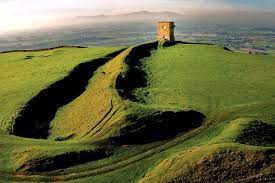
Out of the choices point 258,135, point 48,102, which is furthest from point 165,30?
point 258,135

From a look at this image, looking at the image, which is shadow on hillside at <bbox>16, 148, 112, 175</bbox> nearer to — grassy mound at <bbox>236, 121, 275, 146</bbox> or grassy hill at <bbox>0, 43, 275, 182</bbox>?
grassy hill at <bbox>0, 43, 275, 182</bbox>

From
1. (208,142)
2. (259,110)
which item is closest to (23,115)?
(208,142)

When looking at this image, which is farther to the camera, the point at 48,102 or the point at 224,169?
the point at 48,102

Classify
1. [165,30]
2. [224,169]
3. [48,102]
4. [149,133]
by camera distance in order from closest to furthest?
[224,169] < [149,133] < [48,102] < [165,30]

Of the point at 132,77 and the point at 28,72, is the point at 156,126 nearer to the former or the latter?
the point at 132,77

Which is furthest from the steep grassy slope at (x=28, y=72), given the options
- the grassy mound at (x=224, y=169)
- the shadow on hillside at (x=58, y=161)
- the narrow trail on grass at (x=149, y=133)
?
the grassy mound at (x=224, y=169)

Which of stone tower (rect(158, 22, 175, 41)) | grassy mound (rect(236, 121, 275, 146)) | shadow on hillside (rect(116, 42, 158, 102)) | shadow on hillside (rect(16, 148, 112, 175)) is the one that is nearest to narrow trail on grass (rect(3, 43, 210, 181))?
shadow on hillside (rect(16, 148, 112, 175))
